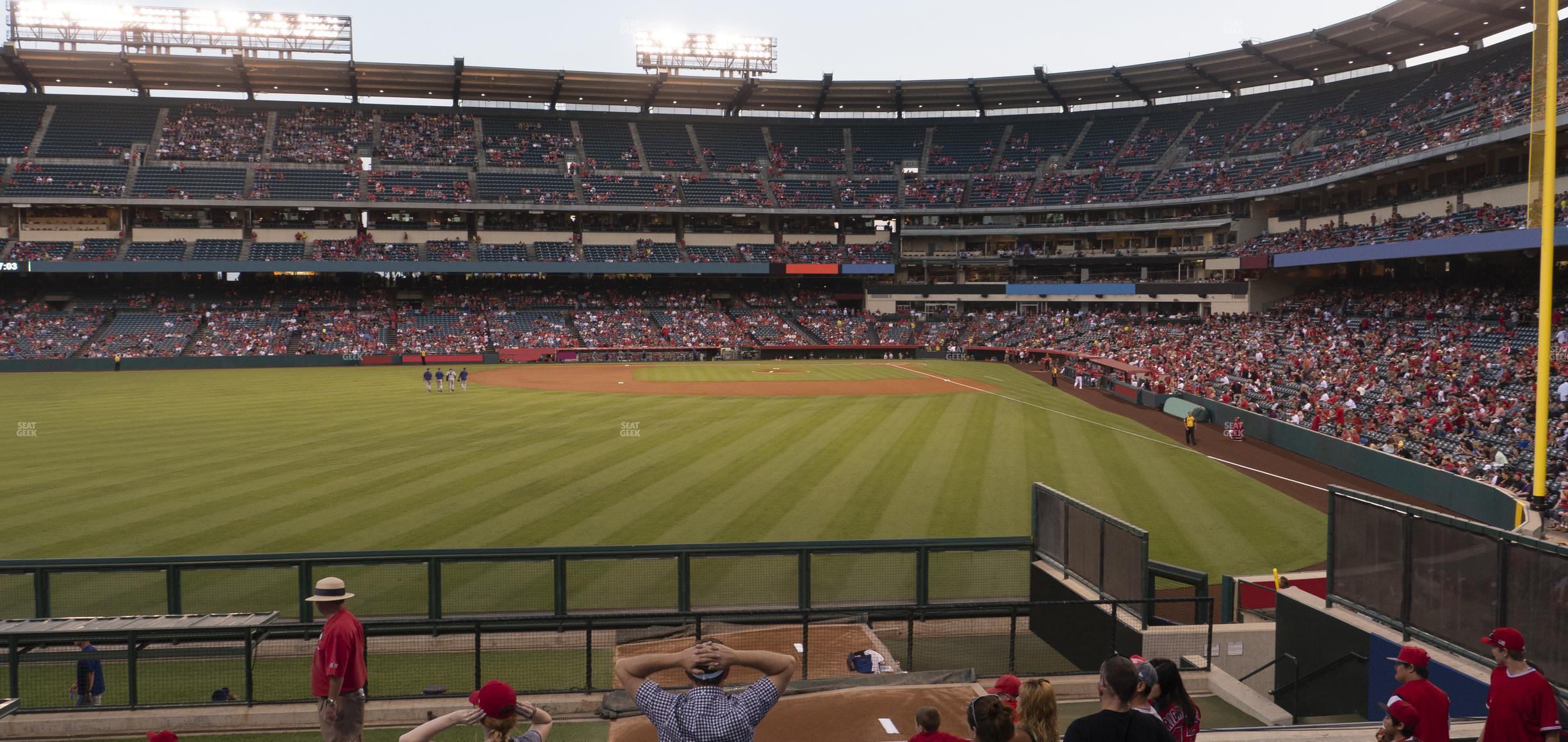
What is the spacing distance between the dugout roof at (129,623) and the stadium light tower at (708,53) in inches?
3015

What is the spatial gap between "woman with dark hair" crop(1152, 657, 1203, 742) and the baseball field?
11.5 metres

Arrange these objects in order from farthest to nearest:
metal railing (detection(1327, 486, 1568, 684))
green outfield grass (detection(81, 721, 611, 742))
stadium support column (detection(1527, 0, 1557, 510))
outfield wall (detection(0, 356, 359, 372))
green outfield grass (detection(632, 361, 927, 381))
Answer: outfield wall (detection(0, 356, 359, 372)), green outfield grass (detection(632, 361, 927, 381)), stadium support column (detection(1527, 0, 1557, 510)), green outfield grass (detection(81, 721, 611, 742)), metal railing (detection(1327, 486, 1568, 684))

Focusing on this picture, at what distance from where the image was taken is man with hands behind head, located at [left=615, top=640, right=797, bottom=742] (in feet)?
13.6

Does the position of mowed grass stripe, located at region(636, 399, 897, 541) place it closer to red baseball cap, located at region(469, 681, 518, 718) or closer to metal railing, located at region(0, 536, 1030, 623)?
metal railing, located at region(0, 536, 1030, 623)

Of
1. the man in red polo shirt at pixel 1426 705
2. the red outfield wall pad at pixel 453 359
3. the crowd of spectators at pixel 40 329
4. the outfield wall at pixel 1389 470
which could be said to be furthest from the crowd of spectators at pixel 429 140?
the man in red polo shirt at pixel 1426 705

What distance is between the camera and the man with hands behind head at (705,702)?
4.16m

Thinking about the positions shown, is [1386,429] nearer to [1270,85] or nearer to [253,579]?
[253,579]

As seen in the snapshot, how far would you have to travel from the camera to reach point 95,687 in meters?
9.24

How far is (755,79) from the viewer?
3204 inches

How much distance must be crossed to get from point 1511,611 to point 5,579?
1660 cm

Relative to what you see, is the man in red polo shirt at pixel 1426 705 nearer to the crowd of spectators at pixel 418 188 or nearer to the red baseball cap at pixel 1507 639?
the red baseball cap at pixel 1507 639

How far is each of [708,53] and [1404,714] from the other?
84425 mm

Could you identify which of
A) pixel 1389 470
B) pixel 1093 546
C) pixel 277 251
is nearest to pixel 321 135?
pixel 277 251

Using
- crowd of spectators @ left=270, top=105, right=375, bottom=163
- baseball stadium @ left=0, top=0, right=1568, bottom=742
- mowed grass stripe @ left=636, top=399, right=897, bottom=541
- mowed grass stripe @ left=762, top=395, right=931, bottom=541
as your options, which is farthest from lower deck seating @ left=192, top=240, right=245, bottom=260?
mowed grass stripe @ left=762, top=395, right=931, bottom=541
